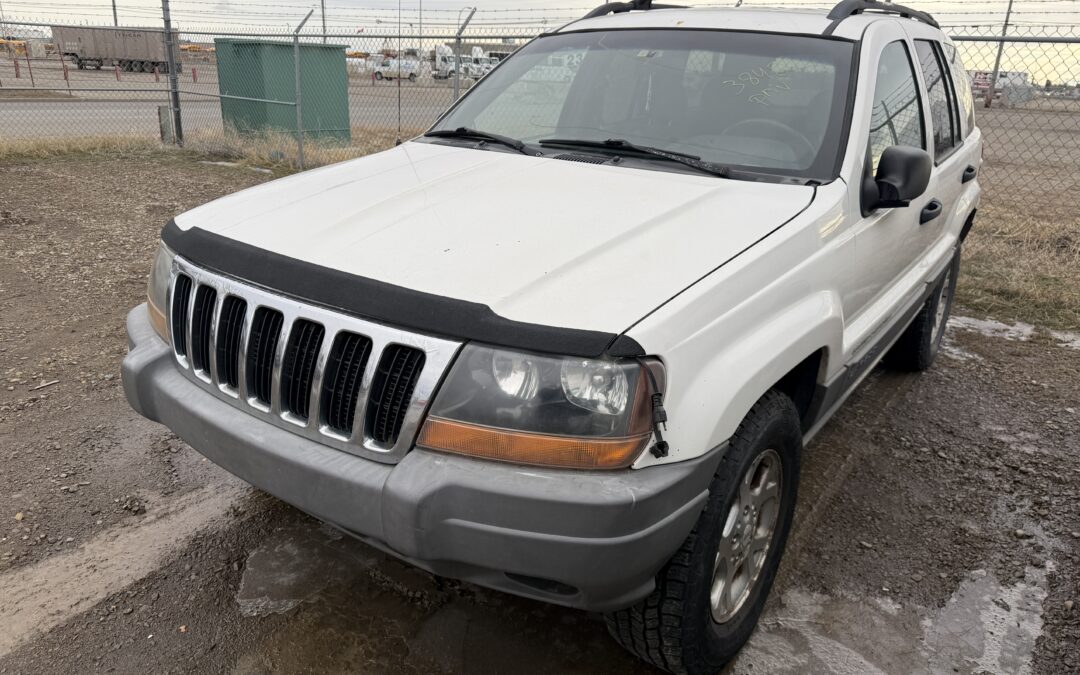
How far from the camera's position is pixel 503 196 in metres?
2.55

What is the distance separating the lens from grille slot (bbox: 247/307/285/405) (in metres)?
2.10

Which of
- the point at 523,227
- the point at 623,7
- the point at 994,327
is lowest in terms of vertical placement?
the point at 994,327

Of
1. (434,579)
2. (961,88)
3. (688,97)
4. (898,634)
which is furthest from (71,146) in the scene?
(898,634)

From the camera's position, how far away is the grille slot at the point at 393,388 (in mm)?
1860

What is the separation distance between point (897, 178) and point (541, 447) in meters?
1.70

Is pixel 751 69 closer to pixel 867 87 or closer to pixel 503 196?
pixel 867 87

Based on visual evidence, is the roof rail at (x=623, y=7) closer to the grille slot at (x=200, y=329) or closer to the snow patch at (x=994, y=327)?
the grille slot at (x=200, y=329)

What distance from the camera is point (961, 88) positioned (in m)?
4.50

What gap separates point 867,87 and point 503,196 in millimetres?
1460

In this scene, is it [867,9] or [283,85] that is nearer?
[867,9]

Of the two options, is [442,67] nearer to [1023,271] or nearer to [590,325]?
[1023,271]

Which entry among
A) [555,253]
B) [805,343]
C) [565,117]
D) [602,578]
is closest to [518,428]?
[602,578]

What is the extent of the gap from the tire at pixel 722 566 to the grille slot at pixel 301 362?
100cm

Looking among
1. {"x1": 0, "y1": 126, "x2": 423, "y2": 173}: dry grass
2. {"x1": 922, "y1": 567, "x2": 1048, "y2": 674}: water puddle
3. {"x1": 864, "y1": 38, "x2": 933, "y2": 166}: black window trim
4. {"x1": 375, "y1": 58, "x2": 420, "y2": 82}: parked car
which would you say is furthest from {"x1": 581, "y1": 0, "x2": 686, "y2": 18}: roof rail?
{"x1": 375, "y1": 58, "x2": 420, "y2": 82}: parked car
